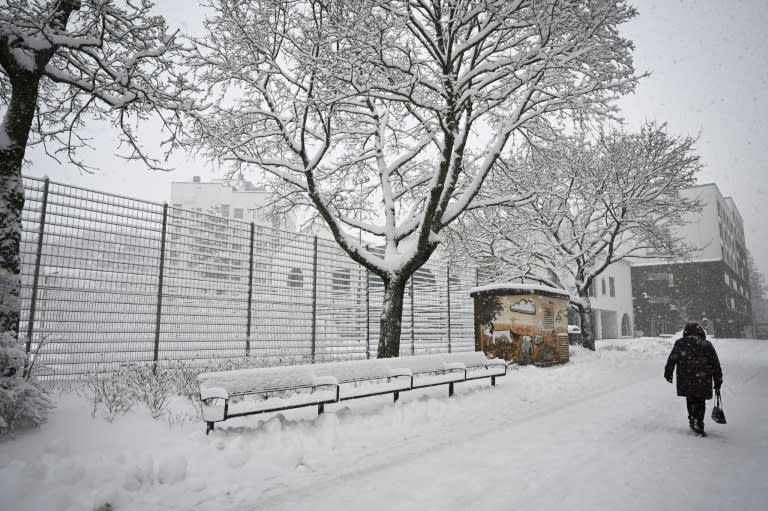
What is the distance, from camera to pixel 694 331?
6.52 m

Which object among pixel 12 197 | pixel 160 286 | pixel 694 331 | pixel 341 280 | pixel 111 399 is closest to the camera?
pixel 12 197

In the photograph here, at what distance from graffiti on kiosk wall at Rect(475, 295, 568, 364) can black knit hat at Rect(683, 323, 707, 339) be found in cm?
696

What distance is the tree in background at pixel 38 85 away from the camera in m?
4.52

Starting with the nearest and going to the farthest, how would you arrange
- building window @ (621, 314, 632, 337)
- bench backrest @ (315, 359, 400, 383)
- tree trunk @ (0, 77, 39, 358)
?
tree trunk @ (0, 77, 39, 358) → bench backrest @ (315, 359, 400, 383) → building window @ (621, 314, 632, 337)

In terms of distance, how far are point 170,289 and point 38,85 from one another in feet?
13.3

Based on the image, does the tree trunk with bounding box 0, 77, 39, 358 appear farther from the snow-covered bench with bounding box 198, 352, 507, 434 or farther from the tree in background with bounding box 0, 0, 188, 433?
the snow-covered bench with bounding box 198, 352, 507, 434

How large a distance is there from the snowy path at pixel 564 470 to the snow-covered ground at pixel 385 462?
2 cm

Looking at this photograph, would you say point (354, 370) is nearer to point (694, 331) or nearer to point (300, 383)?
point (300, 383)

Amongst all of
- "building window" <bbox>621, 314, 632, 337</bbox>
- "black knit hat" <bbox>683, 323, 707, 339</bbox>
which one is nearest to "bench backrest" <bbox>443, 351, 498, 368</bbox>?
"black knit hat" <bbox>683, 323, 707, 339</bbox>

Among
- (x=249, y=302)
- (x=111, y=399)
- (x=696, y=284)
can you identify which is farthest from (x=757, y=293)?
(x=111, y=399)

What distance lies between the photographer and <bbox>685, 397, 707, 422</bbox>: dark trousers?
591 centimetres

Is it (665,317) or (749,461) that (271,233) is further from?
(665,317)

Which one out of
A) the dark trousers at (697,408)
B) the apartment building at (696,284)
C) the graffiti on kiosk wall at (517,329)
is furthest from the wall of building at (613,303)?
the dark trousers at (697,408)

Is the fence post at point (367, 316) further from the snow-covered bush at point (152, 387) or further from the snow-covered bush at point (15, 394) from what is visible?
the snow-covered bush at point (15, 394)
